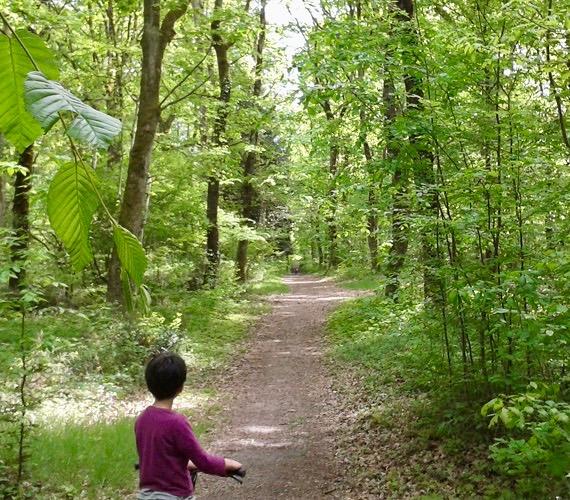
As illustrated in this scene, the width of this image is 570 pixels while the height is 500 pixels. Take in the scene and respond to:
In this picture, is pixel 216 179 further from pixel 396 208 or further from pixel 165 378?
pixel 165 378

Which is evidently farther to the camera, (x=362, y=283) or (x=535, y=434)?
Answer: (x=362, y=283)

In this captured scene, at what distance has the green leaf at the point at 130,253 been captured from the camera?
73cm

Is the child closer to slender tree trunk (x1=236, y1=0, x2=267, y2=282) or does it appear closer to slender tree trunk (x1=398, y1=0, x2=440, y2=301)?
slender tree trunk (x1=398, y1=0, x2=440, y2=301)

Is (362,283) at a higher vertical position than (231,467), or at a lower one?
lower

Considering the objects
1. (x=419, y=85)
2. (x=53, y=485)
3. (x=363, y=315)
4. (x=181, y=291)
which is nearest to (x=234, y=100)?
(x=181, y=291)

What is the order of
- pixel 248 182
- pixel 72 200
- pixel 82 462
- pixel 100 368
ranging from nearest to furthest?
pixel 72 200 < pixel 82 462 < pixel 100 368 < pixel 248 182

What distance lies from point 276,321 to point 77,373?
29.0 feet

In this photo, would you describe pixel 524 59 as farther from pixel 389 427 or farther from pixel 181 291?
pixel 181 291

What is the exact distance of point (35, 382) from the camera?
24.9 feet

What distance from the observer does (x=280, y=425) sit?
8.06 m

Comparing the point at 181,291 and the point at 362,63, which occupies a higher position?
the point at 362,63

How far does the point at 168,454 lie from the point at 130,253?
2.43 metres

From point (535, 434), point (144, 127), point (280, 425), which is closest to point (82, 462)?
point (280, 425)

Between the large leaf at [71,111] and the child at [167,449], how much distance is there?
2.47m
